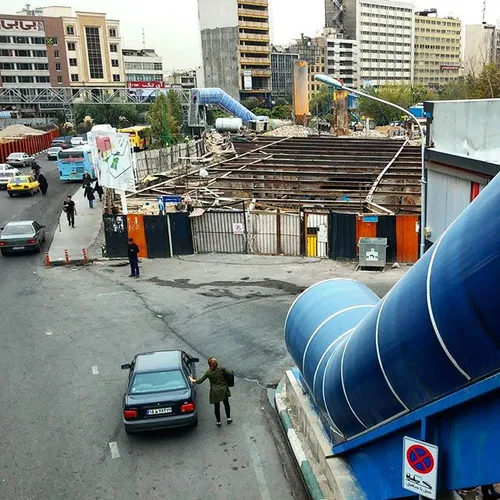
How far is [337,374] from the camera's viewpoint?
6.35 metres

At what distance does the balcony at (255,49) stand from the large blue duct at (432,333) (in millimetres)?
117780

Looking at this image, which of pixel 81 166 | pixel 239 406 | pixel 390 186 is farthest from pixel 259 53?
pixel 239 406

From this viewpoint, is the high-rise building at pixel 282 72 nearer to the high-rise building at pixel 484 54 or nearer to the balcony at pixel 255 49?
the balcony at pixel 255 49

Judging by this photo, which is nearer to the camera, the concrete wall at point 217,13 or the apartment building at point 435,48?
the concrete wall at point 217,13

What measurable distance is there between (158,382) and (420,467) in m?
5.80

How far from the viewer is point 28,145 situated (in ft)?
203

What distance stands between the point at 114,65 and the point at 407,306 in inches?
4807

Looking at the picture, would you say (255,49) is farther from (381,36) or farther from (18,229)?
(18,229)

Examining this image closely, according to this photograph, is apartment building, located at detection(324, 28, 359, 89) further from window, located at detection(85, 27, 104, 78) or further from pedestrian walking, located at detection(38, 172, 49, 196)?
pedestrian walking, located at detection(38, 172, 49, 196)

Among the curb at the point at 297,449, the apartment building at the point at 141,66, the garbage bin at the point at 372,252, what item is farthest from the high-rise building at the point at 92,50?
the curb at the point at 297,449

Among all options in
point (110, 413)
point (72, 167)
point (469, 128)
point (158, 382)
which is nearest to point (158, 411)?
point (158, 382)

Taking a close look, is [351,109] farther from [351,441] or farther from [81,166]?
[351,441]

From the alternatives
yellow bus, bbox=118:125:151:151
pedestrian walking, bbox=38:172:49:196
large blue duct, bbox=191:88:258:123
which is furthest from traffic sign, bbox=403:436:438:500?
large blue duct, bbox=191:88:258:123

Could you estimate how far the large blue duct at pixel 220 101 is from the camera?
2674 inches
